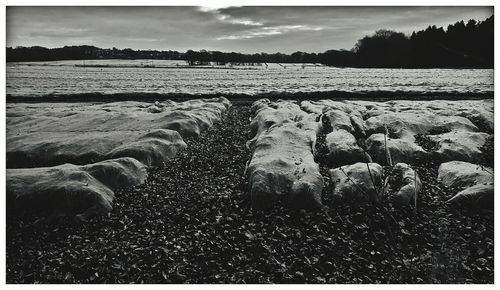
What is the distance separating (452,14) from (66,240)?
19.1ft

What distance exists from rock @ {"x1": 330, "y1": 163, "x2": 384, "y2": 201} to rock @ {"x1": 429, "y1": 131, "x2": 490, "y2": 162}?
2218 millimetres

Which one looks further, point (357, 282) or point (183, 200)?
point (183, 200)

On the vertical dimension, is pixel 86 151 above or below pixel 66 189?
above

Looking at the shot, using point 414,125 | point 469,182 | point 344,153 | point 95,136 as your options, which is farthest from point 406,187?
point 95,136

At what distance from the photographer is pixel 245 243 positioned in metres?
4.74

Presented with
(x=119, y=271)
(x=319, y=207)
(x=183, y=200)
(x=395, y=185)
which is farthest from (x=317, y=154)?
(x=119, y=271)

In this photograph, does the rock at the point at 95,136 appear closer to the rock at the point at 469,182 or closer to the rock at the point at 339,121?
the rock at the point at 339,121

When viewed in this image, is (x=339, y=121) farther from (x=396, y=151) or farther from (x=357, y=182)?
(x=357, y=182)

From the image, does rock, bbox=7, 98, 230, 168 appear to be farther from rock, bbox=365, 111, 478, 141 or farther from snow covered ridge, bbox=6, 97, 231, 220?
rock, bbox=365, 111, 478, 141

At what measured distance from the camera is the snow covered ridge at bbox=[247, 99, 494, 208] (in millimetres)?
5965

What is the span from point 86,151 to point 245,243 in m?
5.36
